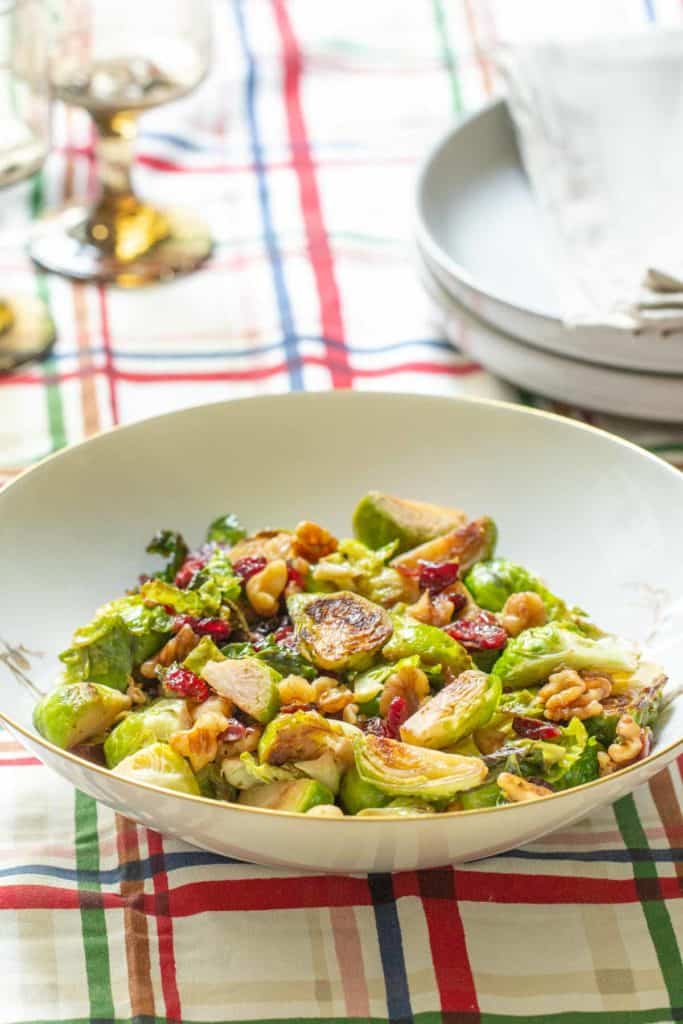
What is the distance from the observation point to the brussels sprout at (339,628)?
60.0 inches

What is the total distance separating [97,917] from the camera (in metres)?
1.50

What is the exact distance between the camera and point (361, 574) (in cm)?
168

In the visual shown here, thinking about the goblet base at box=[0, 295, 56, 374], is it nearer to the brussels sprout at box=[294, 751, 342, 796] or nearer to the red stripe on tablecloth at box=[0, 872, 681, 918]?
the red stripe on tablecloth at box=[0, 872, 681, 918]

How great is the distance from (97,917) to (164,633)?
0.32 meters

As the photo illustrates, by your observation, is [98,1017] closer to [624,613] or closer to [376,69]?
[624,613]

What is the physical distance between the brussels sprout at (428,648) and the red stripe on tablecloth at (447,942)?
8.9 inches

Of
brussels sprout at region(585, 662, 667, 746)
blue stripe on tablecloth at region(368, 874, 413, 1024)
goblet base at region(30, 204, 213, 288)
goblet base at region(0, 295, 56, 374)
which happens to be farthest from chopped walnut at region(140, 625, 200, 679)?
goblet base at region(30, 204, 213, 288)

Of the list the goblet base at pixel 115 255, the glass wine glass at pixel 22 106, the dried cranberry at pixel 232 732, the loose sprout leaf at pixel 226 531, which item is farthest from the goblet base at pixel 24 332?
the dried cranberry at pixel 232 732

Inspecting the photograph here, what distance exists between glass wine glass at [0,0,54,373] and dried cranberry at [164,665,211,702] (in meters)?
1.18

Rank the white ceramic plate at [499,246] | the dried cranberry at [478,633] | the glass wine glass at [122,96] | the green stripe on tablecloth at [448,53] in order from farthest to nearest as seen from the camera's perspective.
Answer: the green stripe on tablecloth at [448,53] → the glass wine glass at [122,96] → the white ceramic plate at [499,246] → the dried cranberry at [478,633]

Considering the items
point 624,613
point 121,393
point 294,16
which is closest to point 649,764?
→ point 624,613

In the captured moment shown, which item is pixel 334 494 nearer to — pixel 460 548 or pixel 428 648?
pixel 460 548

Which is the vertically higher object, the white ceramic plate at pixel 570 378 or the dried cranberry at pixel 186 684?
the dried cranberry at pixel 186 684

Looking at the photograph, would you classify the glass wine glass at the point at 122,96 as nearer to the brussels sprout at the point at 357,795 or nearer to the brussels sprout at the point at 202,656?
the brussels sprout at the point at 202,656
